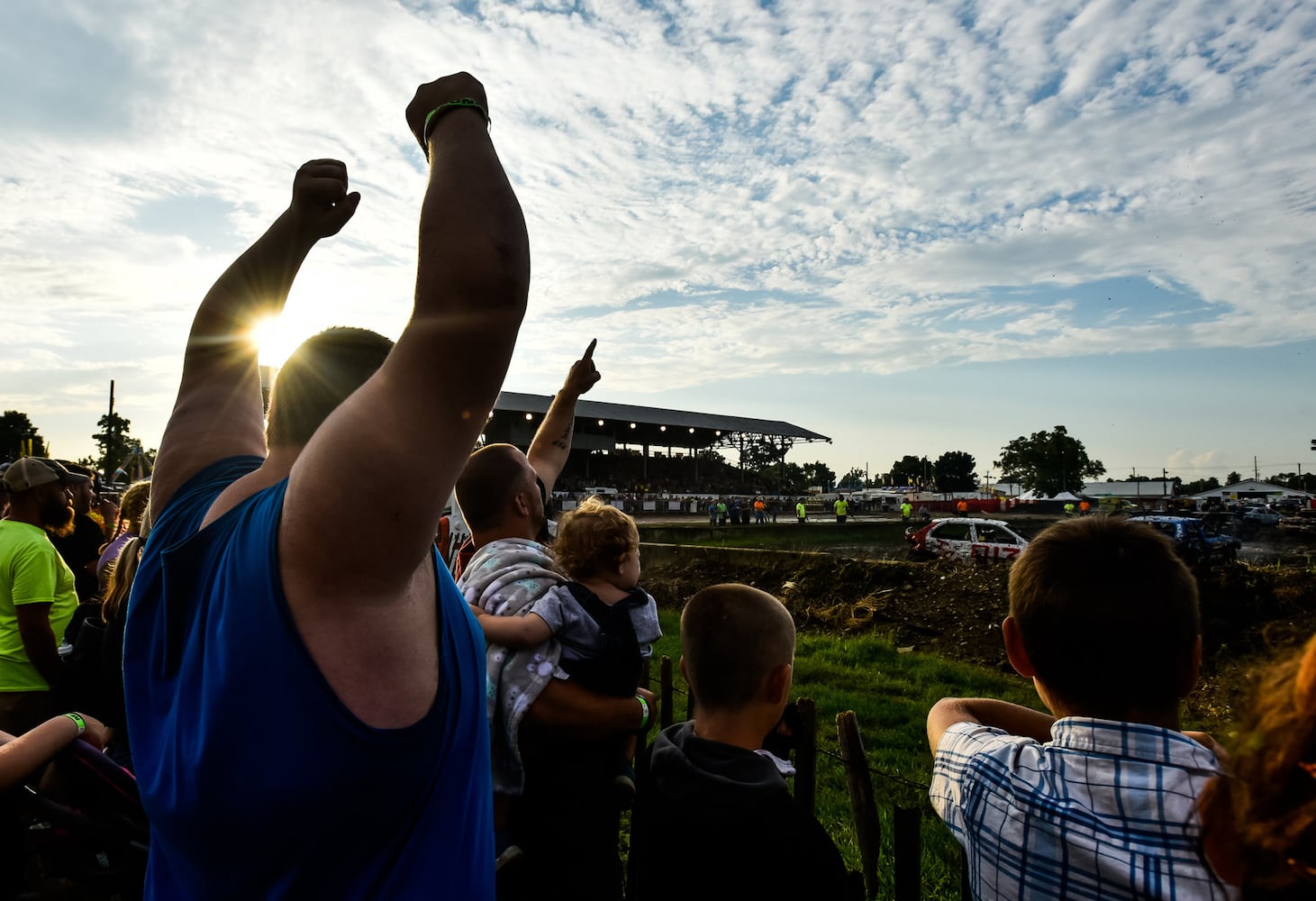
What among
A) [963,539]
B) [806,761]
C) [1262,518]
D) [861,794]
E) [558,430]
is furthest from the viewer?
[1262,518]

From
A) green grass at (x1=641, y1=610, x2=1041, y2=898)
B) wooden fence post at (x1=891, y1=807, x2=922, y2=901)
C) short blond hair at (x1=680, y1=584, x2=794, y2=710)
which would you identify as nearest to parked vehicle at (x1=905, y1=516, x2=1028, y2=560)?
green grass at (x1=641, y1=610, x2=1041, y2=898)

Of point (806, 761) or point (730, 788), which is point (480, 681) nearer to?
point (730, 788)

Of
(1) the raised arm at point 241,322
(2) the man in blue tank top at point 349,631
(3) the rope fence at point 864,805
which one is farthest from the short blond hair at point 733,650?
(1) the raised arm at point 241,322

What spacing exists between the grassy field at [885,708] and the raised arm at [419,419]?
285cm

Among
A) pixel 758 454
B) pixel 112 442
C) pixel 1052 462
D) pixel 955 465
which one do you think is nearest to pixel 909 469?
pixel 955 465

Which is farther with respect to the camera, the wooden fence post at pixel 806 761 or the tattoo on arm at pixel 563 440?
the wooden fence post at pixel 806 761

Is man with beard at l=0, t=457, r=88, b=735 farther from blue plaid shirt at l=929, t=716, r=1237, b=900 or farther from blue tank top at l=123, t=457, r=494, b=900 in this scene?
blue plaid shirt at l=929, t=716, r=1237, b=900

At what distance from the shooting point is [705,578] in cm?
1562

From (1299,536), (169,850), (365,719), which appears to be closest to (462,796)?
(365,719)

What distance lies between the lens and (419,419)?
32.4 inches

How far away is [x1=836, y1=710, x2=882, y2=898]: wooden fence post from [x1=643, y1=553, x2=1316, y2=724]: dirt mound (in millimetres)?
5827

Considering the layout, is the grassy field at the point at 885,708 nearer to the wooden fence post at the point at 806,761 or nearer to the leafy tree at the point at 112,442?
the wooden fence post at the point at 806,761

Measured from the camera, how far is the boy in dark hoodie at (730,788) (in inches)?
67.1

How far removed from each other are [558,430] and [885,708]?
18.2 feet
